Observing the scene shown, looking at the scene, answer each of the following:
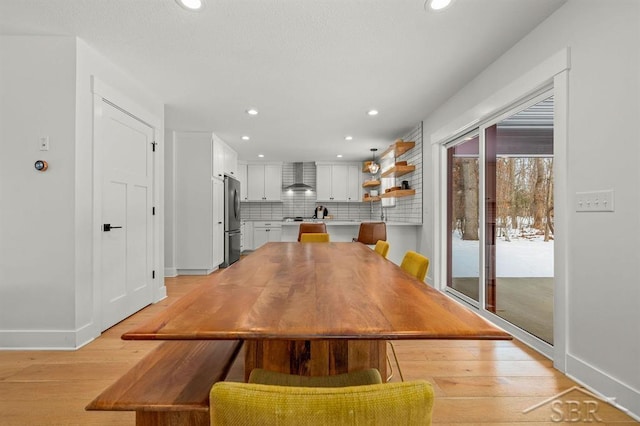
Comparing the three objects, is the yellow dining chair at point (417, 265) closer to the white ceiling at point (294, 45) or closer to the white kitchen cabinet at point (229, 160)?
the white ceiling at point (294, 45)

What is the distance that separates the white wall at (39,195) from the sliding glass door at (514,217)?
3664 mm

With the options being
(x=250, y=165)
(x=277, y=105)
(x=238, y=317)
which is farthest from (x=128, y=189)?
(x=250, y=165)

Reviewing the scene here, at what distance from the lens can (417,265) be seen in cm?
176

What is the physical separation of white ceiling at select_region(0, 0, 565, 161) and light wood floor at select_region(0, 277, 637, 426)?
2.31 metres

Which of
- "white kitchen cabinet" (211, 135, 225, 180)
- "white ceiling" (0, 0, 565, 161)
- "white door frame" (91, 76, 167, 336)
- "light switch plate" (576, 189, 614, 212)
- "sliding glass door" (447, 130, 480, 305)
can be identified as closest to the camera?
"light switch plate" (576, 189, 614, 212)

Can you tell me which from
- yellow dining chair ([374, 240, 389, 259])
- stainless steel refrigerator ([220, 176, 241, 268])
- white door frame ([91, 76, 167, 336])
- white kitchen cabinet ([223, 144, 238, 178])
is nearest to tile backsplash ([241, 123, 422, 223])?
white kitchen cabinet ([223, 144, 238, 178])

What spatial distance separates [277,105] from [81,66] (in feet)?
6.49

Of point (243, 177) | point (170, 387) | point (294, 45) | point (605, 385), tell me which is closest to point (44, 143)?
point (294, 45)

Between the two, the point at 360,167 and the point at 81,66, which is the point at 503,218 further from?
the point at 360,167

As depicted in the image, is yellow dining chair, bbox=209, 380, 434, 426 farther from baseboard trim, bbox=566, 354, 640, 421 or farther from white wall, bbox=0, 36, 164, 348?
white wall, bbox=0, 36, 164, 348

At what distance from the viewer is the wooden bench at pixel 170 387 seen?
984mm

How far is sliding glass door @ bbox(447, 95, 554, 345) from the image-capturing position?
2.50 m

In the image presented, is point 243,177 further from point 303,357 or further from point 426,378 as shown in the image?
point 303,357

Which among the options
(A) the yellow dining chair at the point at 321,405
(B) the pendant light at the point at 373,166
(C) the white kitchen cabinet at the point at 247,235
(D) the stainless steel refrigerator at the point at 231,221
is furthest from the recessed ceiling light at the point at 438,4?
(C) the white kitchen cabinet at the point at 247,235
